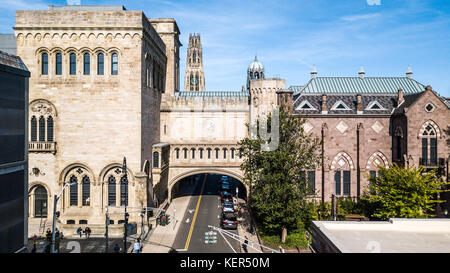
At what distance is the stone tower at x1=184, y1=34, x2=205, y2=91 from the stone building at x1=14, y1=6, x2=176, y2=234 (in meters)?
70.0

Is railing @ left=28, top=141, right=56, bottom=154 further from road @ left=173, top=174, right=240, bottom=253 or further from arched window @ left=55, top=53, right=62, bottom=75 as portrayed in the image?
road @ left=173, top=174, right=240, bottom=253

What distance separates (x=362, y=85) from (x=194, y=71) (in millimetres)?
69000

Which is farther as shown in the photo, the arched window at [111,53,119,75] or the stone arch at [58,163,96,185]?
the arched window at [111,53,119,75]

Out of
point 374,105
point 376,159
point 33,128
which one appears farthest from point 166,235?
point 374,105

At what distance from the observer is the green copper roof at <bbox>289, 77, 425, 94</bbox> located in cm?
4209

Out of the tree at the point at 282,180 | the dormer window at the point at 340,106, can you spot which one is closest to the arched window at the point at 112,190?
the tree at the point at 282,180

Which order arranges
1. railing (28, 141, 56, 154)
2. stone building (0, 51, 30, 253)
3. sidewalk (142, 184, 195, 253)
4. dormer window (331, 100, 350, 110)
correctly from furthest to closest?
dormer window (331, 100, 350, 110), railing (28, 141, 56, 154), sidewalk (142, 184, 195, 253), stone building (0, 51, 30, 253)

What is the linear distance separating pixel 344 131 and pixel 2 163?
34265 mm

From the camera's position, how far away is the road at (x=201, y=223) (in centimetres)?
2770

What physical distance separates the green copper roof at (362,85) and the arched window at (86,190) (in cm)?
2815

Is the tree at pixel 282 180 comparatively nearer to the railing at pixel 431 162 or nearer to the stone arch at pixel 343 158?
the stone arch at pixel 343 158

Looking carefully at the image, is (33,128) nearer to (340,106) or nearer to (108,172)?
(108,172)

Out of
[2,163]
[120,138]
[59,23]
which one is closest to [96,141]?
[120,138]

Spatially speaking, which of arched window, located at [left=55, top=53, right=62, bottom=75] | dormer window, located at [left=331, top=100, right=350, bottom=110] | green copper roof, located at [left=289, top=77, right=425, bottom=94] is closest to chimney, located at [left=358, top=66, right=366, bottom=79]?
green copper roof, located at [left=289, top=77, right=425, bottom=94]
